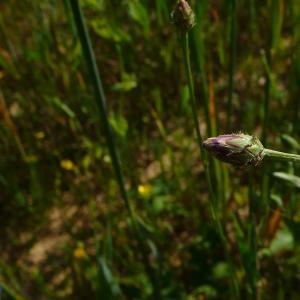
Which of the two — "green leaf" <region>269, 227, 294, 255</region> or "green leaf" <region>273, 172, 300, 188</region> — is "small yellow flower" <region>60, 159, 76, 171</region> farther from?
"green leaf" <region>273, 172, 300, 188</region>

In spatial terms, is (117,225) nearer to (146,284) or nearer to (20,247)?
(146,284)

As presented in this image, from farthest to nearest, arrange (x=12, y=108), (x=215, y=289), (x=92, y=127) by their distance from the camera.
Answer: (x=12, y=108) < (x=92, y=127) < (x=215, y=289)

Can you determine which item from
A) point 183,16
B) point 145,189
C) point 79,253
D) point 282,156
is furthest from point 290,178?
point 79,253

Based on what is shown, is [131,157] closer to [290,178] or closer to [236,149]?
[290,178]

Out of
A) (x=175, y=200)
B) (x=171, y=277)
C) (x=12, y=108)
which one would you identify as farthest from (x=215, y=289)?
(x=12, y=108)

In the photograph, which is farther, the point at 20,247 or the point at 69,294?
the point at 20,247

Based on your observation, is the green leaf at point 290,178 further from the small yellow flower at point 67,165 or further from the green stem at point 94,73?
the small yellow flower at point 67,165

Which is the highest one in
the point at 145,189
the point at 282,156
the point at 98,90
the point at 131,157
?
the point at 98,90

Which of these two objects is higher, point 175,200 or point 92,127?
point 92,127
